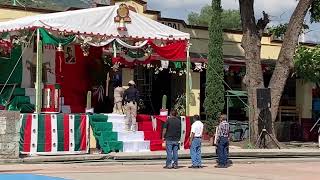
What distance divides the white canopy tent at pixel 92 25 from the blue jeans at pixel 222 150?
5.64m

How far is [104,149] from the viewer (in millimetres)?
20156

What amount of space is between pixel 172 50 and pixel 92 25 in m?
3.91

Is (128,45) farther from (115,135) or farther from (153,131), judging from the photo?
(115,135)

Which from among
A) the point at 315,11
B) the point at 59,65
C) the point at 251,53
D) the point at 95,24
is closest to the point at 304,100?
the point at 315,11

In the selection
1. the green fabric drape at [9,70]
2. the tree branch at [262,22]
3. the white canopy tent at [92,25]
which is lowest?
the green fabric drape at [9,70]

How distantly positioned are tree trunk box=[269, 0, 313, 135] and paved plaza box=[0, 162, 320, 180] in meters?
6.44

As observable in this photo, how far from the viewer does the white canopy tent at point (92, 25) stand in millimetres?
19688

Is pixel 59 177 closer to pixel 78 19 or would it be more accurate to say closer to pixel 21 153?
pixel 21 153

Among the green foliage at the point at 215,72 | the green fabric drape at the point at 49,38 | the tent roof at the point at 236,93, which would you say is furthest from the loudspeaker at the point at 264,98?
the green fabric drape at the point at 49,38

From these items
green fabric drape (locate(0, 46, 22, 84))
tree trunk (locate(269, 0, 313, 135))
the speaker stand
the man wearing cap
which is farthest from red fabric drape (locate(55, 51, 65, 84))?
tree trunk (locate(269, 0, 313, 135))

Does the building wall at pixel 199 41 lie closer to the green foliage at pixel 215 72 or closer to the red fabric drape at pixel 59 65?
the green foliage at pixel 215 72

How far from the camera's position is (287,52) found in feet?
84.6

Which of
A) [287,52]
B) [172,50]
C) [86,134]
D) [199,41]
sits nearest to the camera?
[86,134]

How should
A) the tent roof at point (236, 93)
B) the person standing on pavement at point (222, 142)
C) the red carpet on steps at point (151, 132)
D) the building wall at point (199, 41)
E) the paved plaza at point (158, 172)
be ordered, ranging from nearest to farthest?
1. the paved plaza at point (158, 172)
2. the person standing on pavement at point (222, 142)
3. the red carpet on steps at point (151, 132)
4. the building wall at point (199, 41)
5. the tent roof at point (236, 93)
